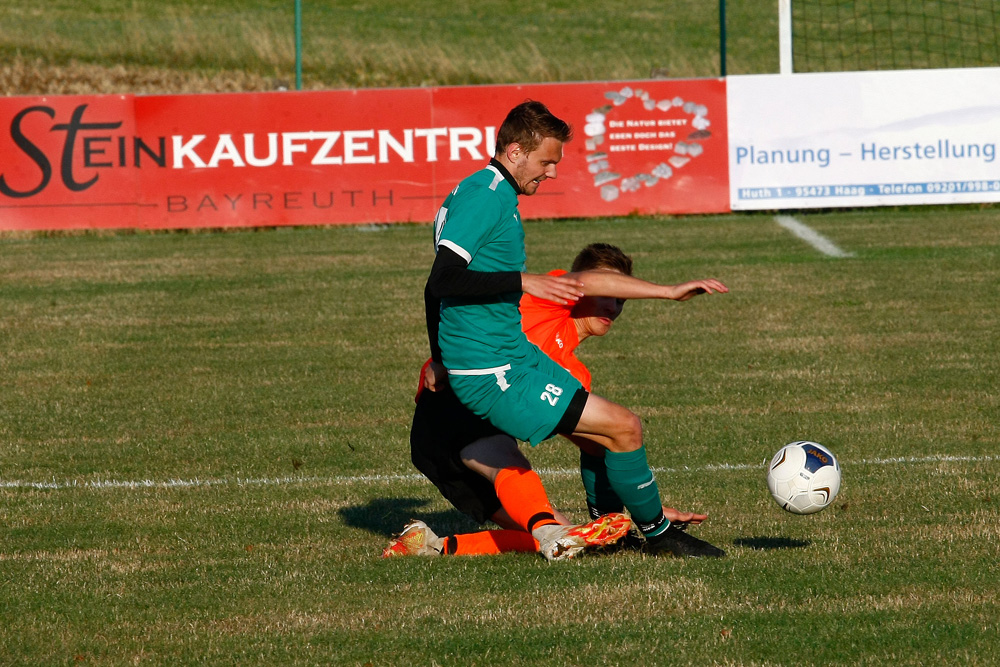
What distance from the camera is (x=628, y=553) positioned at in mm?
5969

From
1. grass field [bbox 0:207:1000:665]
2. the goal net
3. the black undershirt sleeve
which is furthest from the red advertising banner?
the goal net

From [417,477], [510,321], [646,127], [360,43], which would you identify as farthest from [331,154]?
[360,43]

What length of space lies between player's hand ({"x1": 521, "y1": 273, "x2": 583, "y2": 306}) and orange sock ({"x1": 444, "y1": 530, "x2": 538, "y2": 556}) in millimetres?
1303

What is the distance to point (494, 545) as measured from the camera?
6.18 meters

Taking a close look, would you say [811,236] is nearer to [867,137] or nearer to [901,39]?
[867,137]

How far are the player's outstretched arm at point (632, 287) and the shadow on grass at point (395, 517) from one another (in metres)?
1.79

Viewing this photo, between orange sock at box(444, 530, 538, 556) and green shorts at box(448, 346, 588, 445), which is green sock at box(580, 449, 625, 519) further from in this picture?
green shorts at box(448, 346, 588, 445)

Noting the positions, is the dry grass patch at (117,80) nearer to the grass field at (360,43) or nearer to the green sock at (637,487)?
the grass field at (360,43)

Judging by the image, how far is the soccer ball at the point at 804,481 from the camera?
6176mm

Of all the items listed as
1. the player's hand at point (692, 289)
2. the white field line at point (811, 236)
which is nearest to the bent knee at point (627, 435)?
the player's hand at point (692, 289)

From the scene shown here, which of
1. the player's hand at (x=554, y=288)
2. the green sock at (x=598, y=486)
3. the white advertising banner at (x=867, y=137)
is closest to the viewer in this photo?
the player's hand at (x=554, y=288)

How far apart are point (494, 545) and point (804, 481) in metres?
1.45

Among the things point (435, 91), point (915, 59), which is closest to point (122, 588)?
point (435, 91)

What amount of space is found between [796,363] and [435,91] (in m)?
10.6
